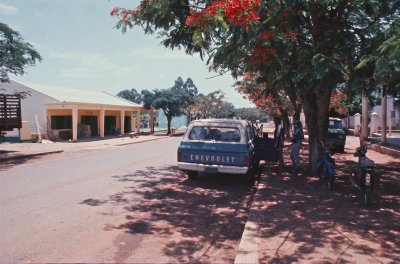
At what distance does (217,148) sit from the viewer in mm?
9594

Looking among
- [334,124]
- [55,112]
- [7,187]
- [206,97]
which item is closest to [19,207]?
[7,187]

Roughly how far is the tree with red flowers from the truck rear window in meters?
1.60

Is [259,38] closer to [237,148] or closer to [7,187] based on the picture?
[237,148]

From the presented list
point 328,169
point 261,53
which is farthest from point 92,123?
point 328,169

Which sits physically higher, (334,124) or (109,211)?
(334,124)

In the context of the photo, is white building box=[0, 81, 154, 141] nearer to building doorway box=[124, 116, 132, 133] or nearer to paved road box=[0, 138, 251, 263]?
building doorway box=[124, 116, 132, 133]

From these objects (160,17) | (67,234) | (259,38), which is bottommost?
(67,234)

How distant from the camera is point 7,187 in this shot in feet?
30.5

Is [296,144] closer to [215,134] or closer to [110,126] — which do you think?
[215,134]

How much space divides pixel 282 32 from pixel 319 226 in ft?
16.8

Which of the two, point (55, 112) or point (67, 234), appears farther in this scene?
point (55, 112)

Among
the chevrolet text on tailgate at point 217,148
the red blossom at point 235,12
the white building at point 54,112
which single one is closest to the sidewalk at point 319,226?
the chevrolet text on tailgate at point 217,148

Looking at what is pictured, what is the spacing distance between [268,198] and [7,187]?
6.42m

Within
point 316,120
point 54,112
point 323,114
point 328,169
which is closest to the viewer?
point 328,169
